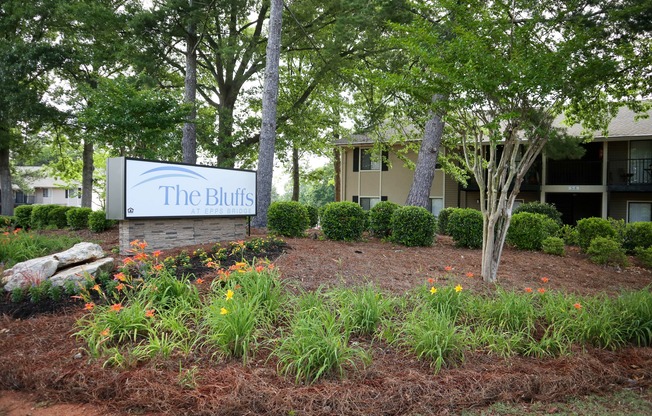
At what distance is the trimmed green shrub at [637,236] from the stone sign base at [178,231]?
8806 millimetres

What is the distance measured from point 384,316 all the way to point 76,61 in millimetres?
17337

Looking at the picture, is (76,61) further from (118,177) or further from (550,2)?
(550,2)

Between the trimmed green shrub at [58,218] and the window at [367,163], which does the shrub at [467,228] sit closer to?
the trimmed green shrub at [58,218]

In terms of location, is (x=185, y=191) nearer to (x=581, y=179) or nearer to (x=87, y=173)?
(x=87, y=173)

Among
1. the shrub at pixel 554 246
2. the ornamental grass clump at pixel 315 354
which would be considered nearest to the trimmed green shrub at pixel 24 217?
the ornamental grass clump at pixel 315 354

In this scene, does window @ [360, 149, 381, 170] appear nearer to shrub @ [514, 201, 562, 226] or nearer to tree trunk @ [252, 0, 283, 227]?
shrub @ [514, 201, 562, 226]

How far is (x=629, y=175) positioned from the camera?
17.5 m

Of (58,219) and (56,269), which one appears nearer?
(56,269)

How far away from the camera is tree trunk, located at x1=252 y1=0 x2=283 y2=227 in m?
11.3

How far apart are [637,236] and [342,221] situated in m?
6.96

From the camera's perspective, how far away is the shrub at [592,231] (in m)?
9.96

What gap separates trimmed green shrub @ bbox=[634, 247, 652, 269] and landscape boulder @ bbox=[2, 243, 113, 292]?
32.9 feet

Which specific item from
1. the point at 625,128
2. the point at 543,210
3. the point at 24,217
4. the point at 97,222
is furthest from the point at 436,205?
the point at 24,217

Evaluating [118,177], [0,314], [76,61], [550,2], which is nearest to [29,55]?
[76,61]
